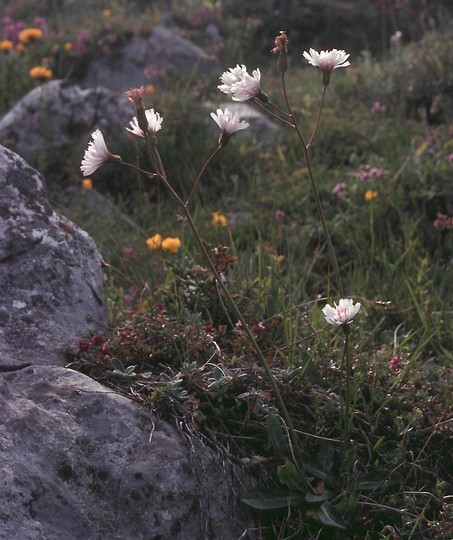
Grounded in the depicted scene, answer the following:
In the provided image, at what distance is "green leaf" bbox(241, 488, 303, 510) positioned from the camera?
205cm

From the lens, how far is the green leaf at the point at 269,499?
205 centimetres

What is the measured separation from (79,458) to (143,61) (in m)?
6.81

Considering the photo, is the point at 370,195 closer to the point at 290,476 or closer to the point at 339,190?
the point at 339,190

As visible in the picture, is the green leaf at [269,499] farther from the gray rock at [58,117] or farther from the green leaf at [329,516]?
the gray rock at [58,117]

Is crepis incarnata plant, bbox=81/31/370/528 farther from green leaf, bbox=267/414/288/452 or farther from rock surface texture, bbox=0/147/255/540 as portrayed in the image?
rock surface texture, bbox=0/147/255/540

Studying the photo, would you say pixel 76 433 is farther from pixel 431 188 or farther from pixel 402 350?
pixel 431 188

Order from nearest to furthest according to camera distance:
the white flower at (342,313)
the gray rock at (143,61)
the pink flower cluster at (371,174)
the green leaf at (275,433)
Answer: the white flower at (342,313), the green leaf at (275,433), the pink flower cluster at (371,174), the gray rock at (143,61)

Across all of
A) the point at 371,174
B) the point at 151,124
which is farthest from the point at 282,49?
the point at 371,174

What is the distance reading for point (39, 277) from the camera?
8.11ft

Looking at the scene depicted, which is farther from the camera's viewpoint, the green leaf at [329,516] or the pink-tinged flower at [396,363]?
the pink-tinged flower at [396,363]

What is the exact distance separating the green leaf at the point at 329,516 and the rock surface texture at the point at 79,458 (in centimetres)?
19

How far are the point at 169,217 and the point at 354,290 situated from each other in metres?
1.28

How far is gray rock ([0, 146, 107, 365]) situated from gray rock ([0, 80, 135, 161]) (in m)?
2.76

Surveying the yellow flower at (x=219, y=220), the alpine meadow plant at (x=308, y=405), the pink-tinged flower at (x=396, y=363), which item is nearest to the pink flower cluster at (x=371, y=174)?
the yellow flower at (x=219, y=220)
